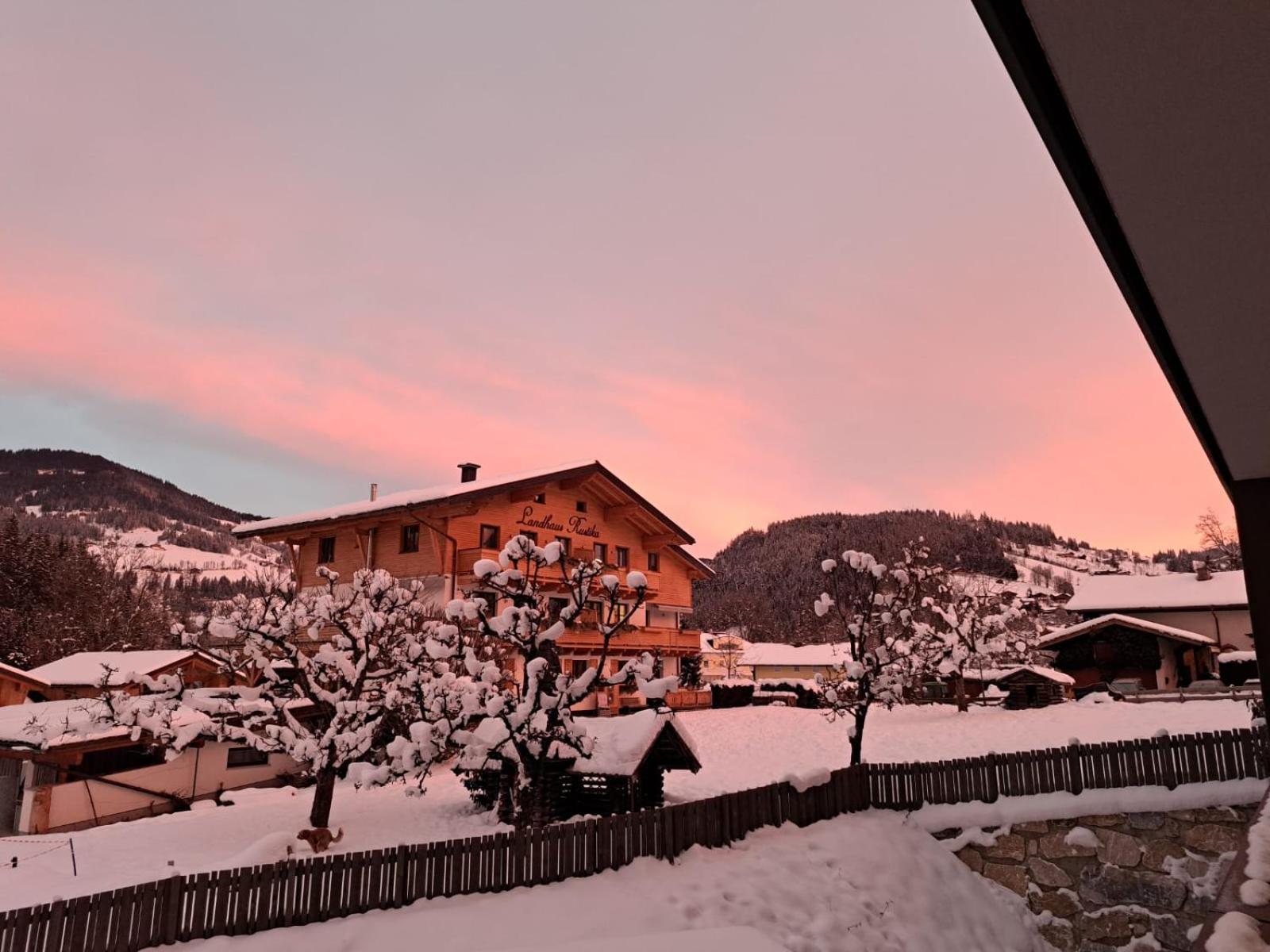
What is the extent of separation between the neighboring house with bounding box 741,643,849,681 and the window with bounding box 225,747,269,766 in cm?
5630

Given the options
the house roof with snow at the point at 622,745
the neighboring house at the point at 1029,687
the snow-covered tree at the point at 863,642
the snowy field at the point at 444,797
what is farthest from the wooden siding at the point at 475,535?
the neighboring house at the point at 1029,687

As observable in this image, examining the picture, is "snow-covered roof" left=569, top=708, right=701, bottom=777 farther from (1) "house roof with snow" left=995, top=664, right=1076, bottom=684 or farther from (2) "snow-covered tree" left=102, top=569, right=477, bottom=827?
(1) "house roof with snow" left=995, top=664, right=1076, bottom=684

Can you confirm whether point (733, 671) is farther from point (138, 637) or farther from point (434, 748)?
point (434, 748)

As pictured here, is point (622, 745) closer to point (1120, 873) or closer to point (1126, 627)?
point (1120, 873)

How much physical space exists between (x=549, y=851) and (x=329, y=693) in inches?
346

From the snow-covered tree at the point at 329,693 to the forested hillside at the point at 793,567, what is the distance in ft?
342

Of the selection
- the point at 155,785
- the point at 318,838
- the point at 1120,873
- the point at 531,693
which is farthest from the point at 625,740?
the point at 155,785

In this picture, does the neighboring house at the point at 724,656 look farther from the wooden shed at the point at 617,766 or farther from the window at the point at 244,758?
the wooden shed at the point at 617,766

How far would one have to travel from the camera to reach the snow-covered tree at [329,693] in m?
16.3

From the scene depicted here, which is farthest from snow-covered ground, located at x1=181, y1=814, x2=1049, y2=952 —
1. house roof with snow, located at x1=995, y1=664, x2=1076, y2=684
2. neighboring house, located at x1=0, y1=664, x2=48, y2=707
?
neighboring house, located at x1=0, y1=664, x2=48, y2=707

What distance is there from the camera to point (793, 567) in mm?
170000

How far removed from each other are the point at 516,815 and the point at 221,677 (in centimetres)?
2814

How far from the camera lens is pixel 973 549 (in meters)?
194

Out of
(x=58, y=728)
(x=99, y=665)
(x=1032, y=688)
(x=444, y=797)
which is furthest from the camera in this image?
(x=1032, y=688)
